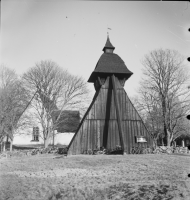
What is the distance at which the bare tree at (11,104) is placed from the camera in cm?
2233

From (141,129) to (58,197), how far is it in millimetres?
14689

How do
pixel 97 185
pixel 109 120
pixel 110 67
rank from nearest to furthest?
pixel 97 185 → pixel 109 120 → pixel 110 67

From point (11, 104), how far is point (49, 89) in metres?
6.37

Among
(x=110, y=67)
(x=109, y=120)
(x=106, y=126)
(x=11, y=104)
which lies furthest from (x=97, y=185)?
(x=11, y=104)

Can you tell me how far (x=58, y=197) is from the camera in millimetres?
7062

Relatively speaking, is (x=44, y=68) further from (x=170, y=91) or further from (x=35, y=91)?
(x=170, y=91)

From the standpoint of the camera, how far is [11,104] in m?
23.5

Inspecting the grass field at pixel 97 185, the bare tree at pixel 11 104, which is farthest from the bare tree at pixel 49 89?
the grass field at pixel 97 185

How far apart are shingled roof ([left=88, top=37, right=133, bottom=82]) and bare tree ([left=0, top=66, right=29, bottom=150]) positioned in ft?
31.1

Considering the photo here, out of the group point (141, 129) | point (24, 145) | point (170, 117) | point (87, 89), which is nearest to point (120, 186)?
point (141, 129)

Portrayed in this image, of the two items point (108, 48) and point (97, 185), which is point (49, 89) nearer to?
point (108, 48)

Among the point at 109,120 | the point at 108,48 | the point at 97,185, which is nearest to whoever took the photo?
the point at 97,185

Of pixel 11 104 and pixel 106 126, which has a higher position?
pixel 11 104

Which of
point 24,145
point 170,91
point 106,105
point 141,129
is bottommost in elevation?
point 24,145
